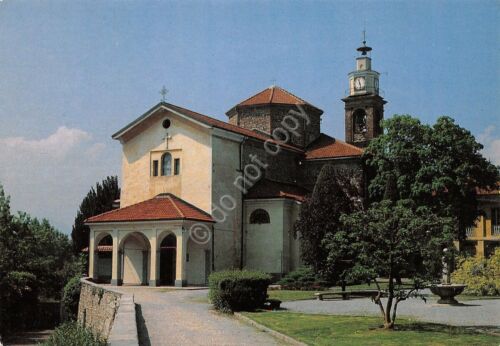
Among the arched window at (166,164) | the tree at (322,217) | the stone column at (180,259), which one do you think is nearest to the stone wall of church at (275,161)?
the arched window at (166,164)

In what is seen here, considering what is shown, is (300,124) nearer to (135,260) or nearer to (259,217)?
(259,217)

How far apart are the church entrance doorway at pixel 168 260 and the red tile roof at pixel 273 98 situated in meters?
14.2

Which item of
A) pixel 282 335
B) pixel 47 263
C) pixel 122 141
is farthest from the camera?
pixel 47 263

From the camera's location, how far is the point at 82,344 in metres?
11.5

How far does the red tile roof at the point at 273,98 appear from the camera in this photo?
156ft

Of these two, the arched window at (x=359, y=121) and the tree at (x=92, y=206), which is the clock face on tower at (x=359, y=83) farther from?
the tree at (x=92, y=206)

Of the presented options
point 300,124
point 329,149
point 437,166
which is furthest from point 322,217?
point 300,124

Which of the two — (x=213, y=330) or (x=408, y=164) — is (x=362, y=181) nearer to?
(x=408, y=164)

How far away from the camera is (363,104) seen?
50.2 meters

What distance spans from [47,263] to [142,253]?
11246mm

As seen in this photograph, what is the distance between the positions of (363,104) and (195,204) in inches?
743

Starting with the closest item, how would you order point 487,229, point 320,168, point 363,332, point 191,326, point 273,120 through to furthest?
point 363,332, point 191,326, point 320,168, point 273,120, point 487,229

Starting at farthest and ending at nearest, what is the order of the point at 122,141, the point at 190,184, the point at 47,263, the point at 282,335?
the point at 47,263, the point at 122,141, the point at 190,184, the point at 282,335

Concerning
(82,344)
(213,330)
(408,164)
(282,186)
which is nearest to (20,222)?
(282,186)
